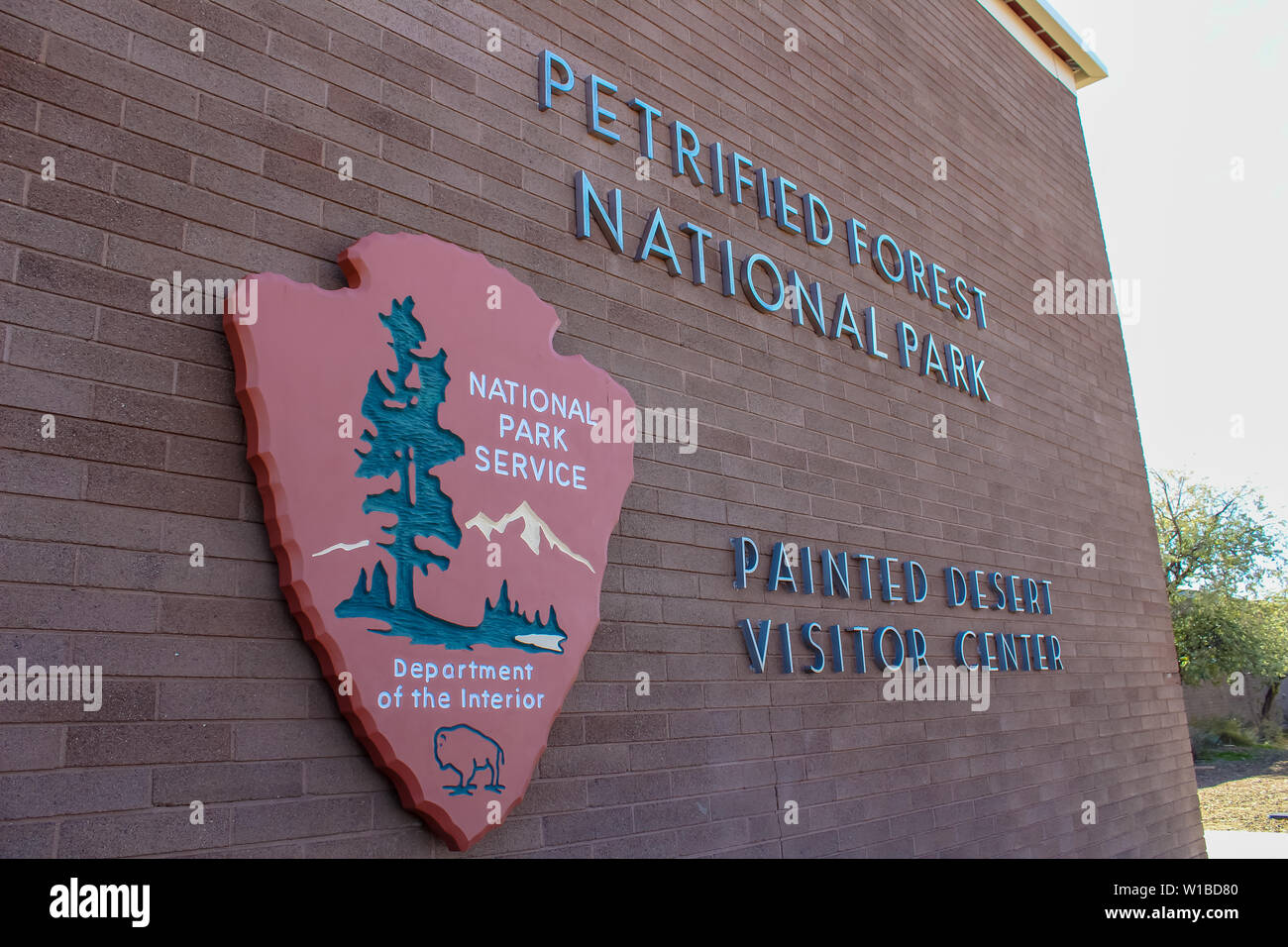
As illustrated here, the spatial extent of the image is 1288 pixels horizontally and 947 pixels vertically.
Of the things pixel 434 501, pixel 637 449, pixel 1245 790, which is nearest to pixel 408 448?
pixel 434 501

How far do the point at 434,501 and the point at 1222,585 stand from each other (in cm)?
2365

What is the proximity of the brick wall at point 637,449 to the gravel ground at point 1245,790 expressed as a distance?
428 cm

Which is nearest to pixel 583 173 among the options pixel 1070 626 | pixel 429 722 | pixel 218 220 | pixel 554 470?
pixel 554 470

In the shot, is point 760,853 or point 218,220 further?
point 760,853

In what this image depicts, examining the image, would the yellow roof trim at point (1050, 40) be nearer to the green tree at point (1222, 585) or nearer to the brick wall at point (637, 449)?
the brick wall at point (637, 449)

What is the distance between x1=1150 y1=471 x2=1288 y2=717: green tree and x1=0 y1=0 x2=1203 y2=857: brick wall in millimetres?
16404

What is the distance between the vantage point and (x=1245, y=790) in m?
12.9

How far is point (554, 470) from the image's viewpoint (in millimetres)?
3250

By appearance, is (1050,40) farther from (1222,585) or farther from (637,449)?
(1222,585)

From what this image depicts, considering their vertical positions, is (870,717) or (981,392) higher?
(981,392)

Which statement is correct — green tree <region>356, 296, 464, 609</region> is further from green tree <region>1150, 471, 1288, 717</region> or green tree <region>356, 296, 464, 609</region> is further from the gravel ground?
green tree <region>1150, 471, 1288, 717</region>

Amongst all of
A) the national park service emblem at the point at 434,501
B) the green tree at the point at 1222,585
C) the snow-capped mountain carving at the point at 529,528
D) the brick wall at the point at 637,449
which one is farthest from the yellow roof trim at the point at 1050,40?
the green tree at the point at 1222,585

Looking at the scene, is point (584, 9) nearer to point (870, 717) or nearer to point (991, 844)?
point (870, 717)
